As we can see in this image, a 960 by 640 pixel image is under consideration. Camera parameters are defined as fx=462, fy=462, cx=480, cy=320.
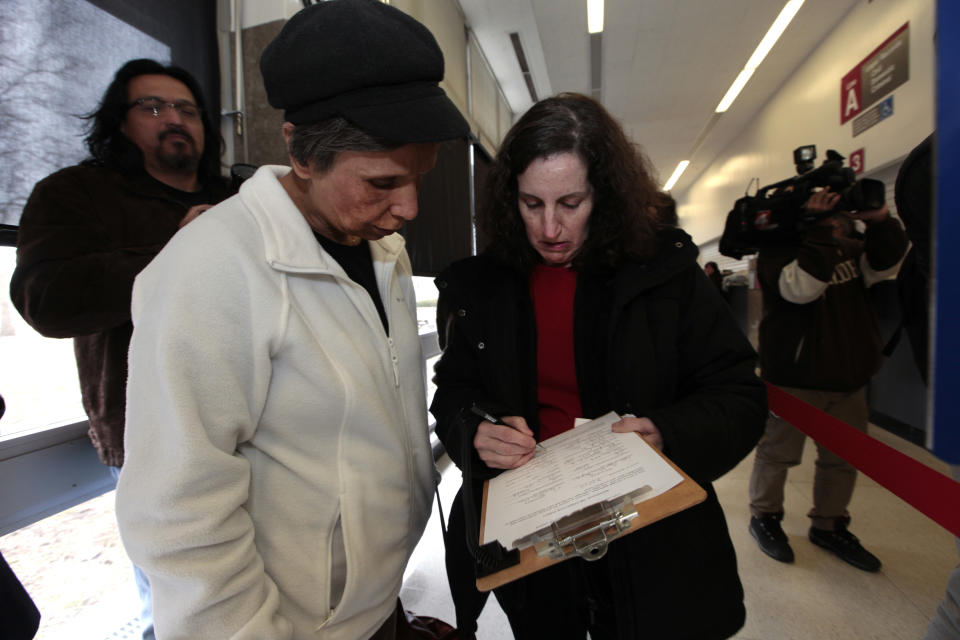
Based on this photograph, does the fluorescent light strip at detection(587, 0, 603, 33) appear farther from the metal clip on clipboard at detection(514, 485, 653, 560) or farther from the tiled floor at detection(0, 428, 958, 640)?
the metal clip on clipboard at detection(514, 485, 653, 560)

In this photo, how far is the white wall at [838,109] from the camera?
3668 millimetres

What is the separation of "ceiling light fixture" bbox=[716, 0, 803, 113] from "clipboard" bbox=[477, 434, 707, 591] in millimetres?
6106

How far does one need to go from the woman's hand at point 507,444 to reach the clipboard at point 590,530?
210 mm

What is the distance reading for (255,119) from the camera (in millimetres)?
2061

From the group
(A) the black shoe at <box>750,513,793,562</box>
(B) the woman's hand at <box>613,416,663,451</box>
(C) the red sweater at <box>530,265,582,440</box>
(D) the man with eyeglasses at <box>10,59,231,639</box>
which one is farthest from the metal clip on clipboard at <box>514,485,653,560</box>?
(A) the black shoe at <box>750,513,793,562</box>

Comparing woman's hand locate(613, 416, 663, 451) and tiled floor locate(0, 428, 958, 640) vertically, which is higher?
woman's hand locate(613, 416, 663, 451)

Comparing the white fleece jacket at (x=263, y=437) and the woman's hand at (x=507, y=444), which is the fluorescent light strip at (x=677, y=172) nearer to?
the woman's hand at (x=507, y=444)

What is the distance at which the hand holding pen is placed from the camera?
906 millimetres

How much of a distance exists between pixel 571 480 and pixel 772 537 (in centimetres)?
223

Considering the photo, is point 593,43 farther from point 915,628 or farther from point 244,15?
point 915,628

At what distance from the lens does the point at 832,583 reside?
6.89 feet

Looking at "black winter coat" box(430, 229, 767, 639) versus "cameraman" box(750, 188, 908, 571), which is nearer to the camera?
"black winter coat" box(430, 229, 767, 639)

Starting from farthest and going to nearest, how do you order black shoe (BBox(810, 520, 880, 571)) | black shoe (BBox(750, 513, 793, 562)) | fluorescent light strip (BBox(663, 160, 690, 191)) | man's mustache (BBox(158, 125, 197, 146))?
fluorescent light strip (BBox(663, 160, 690, 191)), black shoe (BBox(750, 513, 793, 562)), black shoe (BBox(810, 520, 880, 571)), man's mustache (BBox(158, 125, 197, 146))

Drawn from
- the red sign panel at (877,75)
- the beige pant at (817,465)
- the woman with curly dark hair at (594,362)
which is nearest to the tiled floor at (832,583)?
the beige pant at (817,465)
